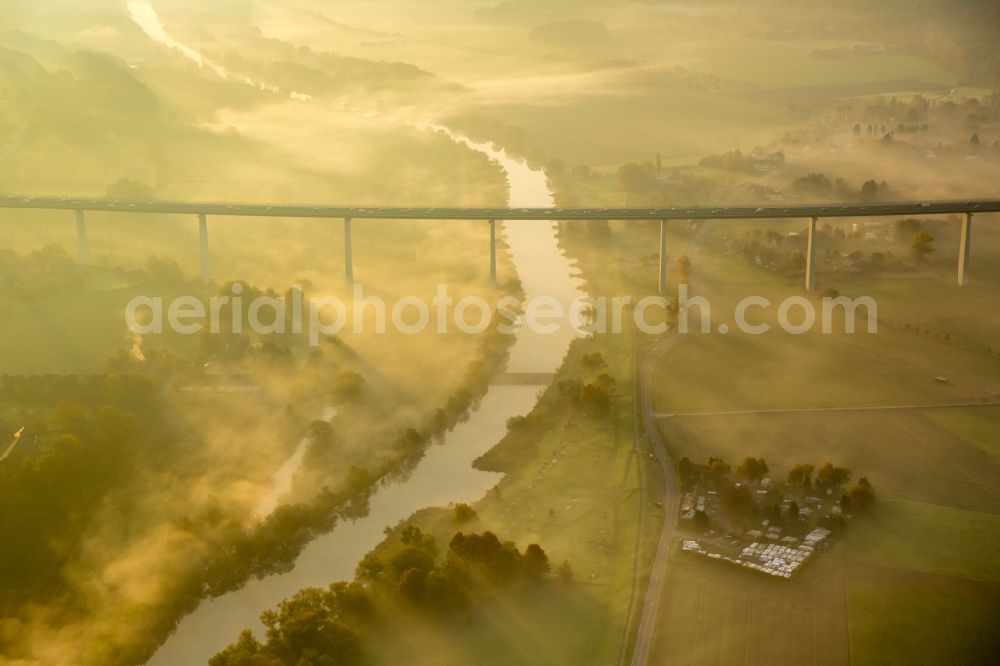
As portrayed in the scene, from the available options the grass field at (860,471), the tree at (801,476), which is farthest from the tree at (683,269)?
the tree at (801,476)

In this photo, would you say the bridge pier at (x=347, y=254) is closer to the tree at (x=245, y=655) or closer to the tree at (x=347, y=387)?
the tree at (x=347, y=387)

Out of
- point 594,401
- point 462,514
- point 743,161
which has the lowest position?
point 462,514

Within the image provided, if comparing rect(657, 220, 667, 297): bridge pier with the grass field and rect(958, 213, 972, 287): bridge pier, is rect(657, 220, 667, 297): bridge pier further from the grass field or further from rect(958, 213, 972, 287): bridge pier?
rect(958, 213, 972, 287): bridge pier

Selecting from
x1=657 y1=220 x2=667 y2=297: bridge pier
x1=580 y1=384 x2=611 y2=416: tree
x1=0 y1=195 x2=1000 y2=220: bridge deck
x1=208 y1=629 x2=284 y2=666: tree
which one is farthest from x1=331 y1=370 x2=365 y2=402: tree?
x1=657 y1=220 x2=667 y2=297: bridge pier

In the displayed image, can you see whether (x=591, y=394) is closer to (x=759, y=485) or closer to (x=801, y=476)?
(x=759, y=485)

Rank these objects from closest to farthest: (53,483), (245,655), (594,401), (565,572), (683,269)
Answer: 1. (245,655)
2. (565,572)
3. (53,483)
4. (594,401)
5. (683,269)

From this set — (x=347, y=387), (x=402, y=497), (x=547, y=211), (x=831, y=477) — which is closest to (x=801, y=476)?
(x=831, y=477)

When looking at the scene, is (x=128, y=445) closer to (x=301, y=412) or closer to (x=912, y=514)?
(x=301, y=412)
